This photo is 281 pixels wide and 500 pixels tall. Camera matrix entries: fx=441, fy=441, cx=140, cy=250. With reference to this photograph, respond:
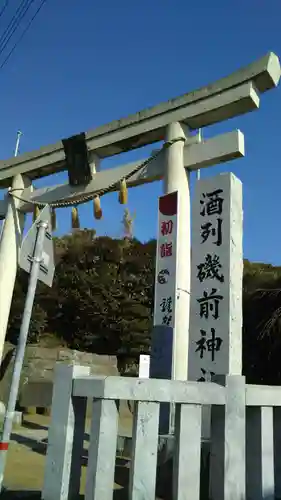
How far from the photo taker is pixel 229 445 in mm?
2906

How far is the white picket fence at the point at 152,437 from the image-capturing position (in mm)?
2607

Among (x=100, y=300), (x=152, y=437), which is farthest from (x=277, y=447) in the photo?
(x=100, y=300)

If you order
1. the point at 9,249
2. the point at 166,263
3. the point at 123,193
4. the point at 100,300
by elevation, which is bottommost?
the point at 166,263

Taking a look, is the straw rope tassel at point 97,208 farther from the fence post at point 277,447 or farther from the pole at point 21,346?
the fence post at point 277,447

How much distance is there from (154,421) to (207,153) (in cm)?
438

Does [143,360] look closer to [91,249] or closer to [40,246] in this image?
[40,246]

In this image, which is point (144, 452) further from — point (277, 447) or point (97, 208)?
point (97, 208)

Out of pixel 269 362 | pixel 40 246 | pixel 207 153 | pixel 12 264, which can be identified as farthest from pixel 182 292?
pixel 269 362

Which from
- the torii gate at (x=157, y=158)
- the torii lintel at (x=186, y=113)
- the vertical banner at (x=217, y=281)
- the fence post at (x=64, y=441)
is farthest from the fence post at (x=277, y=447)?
the torii lintel at (x=186, y=113)

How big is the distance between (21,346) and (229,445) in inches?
63.7

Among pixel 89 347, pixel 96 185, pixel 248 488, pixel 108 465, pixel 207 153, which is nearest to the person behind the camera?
pixel 108 465

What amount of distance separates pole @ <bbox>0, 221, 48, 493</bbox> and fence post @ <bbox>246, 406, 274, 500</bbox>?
1.69 m

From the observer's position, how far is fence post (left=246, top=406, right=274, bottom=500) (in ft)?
9.98

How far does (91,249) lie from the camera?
699 inches
